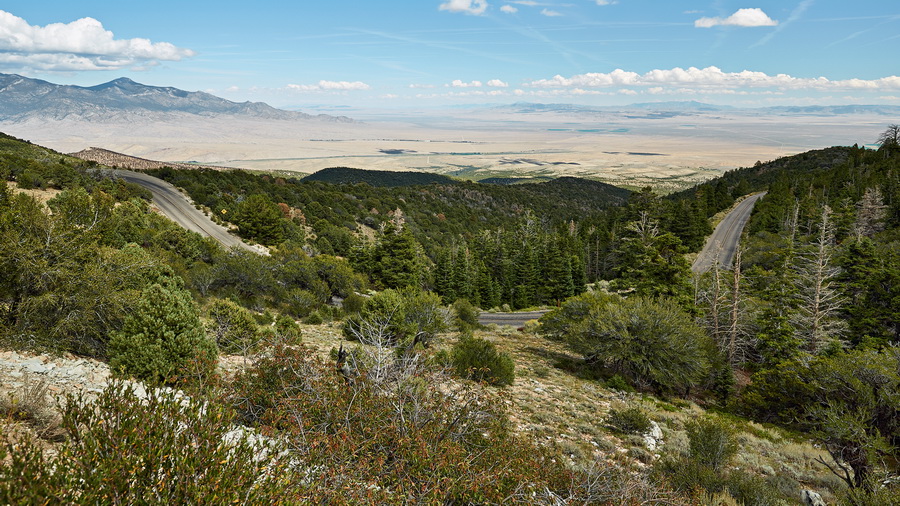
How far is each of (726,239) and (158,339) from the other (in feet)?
216

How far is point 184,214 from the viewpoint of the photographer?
4288 centimetres

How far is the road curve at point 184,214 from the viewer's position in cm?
3847

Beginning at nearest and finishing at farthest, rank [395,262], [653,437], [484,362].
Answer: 1. [653,437]
2. [484,362]
3. [395,262]

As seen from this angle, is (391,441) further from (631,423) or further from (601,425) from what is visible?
(631,423)

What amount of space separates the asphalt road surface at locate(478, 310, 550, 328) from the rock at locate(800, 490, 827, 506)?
24.6 metres

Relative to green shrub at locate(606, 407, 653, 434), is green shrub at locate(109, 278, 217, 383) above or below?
above

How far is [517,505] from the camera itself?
6398 millimetres

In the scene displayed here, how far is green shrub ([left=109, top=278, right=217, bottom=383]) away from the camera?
941 centimetres

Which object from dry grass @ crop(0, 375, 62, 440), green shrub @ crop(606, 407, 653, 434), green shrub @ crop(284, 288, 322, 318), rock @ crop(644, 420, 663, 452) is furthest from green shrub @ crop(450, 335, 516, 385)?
green shrub @ crop(284, 288, 322, 318)

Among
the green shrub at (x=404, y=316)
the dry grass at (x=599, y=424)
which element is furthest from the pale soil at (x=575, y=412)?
the green shrub at (x=404, y=316)

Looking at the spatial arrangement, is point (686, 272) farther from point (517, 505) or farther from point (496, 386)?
point (517, 505)

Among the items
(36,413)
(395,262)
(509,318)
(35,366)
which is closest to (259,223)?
(395,262)

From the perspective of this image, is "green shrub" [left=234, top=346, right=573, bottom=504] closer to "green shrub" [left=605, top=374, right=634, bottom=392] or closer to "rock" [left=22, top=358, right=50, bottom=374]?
"rock" [left=22, top=358, right=50, bottom=374]

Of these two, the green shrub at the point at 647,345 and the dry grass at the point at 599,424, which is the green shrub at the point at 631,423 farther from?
the green shrub at the point at 647,345
